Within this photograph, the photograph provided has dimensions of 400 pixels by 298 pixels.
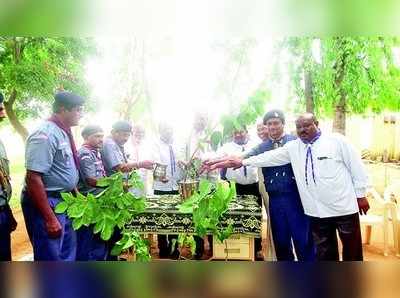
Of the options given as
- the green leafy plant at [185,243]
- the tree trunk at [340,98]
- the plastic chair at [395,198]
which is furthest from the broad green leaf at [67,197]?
the plastic chair at [395,198]

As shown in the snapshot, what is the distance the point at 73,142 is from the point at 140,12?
114cm

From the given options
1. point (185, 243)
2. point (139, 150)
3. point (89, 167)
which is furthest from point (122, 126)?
point (185, 243)

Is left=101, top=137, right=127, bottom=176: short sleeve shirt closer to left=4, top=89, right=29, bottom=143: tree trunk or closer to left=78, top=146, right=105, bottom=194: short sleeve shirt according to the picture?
left=78, top=146, right=105, bottom=194: short sleeve shirt

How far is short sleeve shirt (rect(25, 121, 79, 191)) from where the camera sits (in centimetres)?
308

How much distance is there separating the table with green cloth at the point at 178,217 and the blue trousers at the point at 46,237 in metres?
0.40

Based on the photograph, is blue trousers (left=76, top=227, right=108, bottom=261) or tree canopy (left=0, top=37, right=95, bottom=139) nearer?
tree canopy (left=0, top=37, right=95, bottom=139)

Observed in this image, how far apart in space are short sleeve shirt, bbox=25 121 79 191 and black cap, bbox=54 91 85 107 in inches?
6.0

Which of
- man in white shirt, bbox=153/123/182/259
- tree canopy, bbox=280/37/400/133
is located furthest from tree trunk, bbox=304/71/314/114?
man in white shirt, bbox=153/123/182/259

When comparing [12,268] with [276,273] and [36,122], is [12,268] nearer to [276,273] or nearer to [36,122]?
[36,122]

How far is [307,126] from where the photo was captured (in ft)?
10.3

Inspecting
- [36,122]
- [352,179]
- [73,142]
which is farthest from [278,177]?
[36,122]

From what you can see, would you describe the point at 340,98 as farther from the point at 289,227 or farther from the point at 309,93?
the point at 289,227

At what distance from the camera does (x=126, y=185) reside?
128 inches

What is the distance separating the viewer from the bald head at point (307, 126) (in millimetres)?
3129
